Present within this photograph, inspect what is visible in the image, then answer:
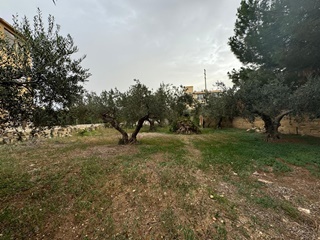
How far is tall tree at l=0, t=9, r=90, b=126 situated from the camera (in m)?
3.06

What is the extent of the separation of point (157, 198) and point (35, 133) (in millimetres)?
3150

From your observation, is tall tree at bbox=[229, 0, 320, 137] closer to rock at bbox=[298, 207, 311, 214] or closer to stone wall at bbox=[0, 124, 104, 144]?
rock at bbox=[298, 207, 311, 214]

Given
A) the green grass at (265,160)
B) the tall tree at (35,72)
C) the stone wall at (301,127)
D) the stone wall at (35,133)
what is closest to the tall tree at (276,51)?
the green grass at (265,160)

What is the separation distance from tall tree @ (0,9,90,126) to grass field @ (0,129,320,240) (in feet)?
5.73

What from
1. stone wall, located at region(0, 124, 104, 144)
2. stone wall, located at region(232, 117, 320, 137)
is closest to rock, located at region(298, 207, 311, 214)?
stone wall, located at region(0, 124, 104, 144)

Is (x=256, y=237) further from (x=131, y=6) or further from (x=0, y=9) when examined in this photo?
(x=131, y=6)

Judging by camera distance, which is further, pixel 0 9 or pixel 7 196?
pixel 7 196

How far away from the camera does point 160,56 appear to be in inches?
563

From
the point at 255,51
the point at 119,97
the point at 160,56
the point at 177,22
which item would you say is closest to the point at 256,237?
the point at 119,97

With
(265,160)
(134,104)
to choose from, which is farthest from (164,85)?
(265,160)

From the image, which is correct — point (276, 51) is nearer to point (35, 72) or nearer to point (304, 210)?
point (304, 210)

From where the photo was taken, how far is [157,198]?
138 inches

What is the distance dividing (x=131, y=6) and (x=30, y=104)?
6675 mm

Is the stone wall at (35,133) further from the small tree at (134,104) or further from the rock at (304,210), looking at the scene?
the rock at (304,210)
